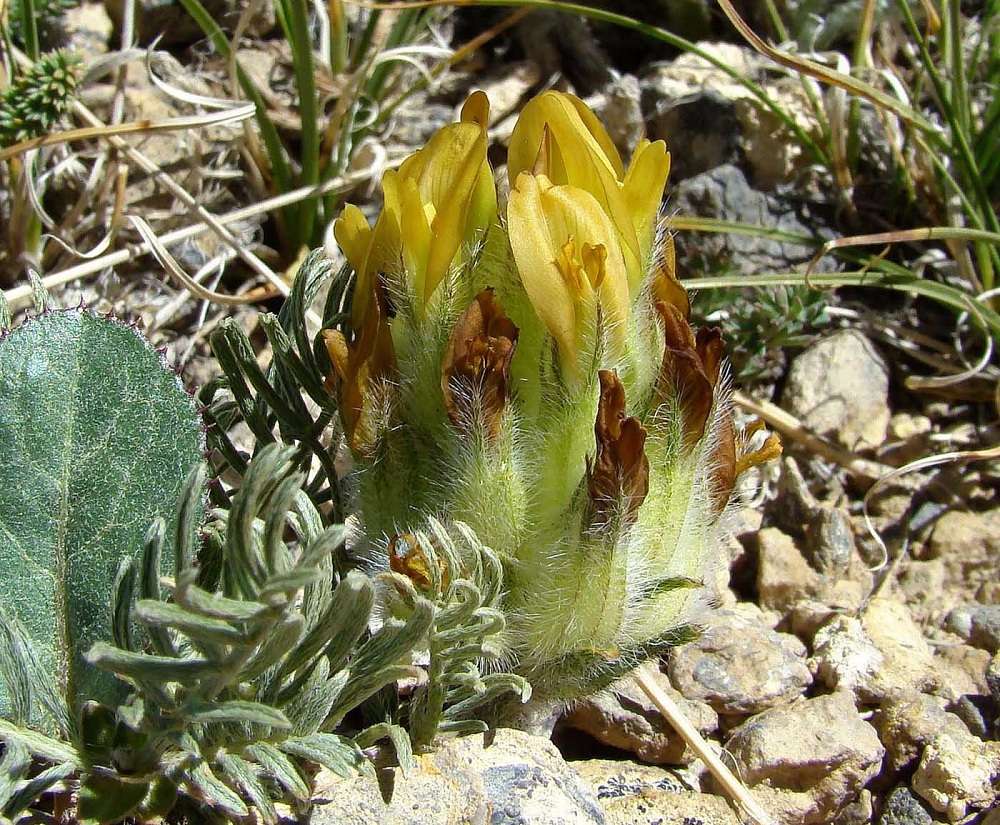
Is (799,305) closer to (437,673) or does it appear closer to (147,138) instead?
(437,673)

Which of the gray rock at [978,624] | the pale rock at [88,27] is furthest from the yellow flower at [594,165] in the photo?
the pale rock at [88,27]

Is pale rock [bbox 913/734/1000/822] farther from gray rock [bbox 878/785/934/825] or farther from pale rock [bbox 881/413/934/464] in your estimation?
pale rock [bbox 881/413/934/464]

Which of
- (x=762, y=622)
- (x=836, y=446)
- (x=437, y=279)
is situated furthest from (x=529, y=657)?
(x=836, y=446)

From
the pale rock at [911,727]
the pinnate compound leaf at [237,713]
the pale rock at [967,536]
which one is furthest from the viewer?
the pale rock at [967,536]

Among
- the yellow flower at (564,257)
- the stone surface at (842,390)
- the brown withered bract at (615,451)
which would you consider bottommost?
the stone surface at (842,390)

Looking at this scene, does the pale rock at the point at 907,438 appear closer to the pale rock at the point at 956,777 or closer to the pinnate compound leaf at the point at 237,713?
the pale rock at the point at 956,777

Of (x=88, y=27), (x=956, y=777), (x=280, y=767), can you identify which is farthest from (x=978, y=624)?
(x=88, y=27)
